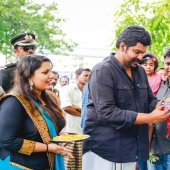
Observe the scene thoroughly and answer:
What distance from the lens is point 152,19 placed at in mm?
6379

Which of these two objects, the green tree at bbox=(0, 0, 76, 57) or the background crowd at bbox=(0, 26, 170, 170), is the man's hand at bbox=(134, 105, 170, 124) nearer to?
the background crowd at bbox=(0, 26, 170, 170)

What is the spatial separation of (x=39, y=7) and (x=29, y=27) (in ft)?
3.75

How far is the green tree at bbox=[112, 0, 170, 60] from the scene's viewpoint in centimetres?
599

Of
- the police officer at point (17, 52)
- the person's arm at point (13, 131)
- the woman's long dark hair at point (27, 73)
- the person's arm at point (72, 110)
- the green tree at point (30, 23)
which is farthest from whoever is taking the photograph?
the green tree at point (30, 23)

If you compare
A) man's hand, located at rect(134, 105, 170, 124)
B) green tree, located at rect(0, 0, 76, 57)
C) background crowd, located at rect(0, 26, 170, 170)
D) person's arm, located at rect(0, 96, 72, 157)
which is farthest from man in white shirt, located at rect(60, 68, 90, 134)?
green tree, located at rect(0, 0, 76, 57)

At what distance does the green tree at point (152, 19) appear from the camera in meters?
5.99

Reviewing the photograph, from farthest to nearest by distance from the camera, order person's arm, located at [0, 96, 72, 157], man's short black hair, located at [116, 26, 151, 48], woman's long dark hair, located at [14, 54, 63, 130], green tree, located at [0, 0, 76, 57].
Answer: green tree, located at [0, 0, 76, 57] < man's short black hair, located at [116, 26, 151, 48] < woman's long dark hair, located at [14, 54, 63, 130] < person's arm, located at [0, 96, 72, 157]

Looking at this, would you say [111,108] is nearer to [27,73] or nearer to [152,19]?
[27,73]

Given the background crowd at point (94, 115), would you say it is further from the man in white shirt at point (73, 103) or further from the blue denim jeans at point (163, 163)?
the man in white shirt at point (73, 103)

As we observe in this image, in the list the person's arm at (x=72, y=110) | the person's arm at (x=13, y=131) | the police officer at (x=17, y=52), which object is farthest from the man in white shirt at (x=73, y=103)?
the person's arm at (x=13, y=131)

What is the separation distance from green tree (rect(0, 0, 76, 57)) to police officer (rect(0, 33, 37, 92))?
1070 cm

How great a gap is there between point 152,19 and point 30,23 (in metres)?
10.8

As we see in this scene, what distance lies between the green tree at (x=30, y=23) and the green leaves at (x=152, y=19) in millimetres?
8647

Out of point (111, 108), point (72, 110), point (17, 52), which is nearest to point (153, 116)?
point (111, 108)
